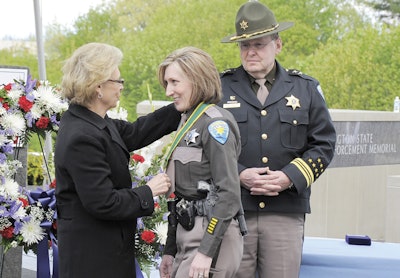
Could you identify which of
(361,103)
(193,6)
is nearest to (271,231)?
(361,103)

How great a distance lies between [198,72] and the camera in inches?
123

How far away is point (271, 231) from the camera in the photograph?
3.80m

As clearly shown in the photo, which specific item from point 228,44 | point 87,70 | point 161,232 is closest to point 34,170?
point 161,232

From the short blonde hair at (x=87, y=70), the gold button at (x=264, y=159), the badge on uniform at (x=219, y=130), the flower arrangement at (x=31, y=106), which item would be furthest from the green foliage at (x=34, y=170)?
the badge on uniform at (x=219, y=130)

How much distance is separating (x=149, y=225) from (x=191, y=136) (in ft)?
4.54

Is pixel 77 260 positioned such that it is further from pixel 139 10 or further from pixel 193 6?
pixel 139 10

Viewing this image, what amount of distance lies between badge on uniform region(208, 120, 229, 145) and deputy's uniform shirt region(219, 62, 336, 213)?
754mm

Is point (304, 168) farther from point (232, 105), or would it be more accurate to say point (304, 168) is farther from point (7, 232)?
point (7, 232)

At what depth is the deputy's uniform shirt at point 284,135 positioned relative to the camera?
382 centimetres

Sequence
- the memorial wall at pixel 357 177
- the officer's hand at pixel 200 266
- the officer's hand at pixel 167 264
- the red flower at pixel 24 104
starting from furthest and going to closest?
1. the memorial wall at pixel 357 177
2. the red flower at pixel 24 104
3. the officer's hand at pixel 167 264
4. the officer's hand at pixel 200 266

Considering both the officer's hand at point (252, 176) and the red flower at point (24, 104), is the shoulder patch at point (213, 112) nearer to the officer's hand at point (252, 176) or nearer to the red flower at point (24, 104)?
the officer's hand at point (252, 176)

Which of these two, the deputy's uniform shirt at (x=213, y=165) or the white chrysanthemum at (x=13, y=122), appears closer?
the deputy's uniform shirt at (x=213, y=165)

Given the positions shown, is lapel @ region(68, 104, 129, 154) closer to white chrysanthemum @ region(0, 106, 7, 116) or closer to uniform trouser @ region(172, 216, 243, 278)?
uniform trouser @ region(172, 216, 243, 278)

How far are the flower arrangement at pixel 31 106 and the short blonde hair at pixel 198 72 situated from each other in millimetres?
1551
